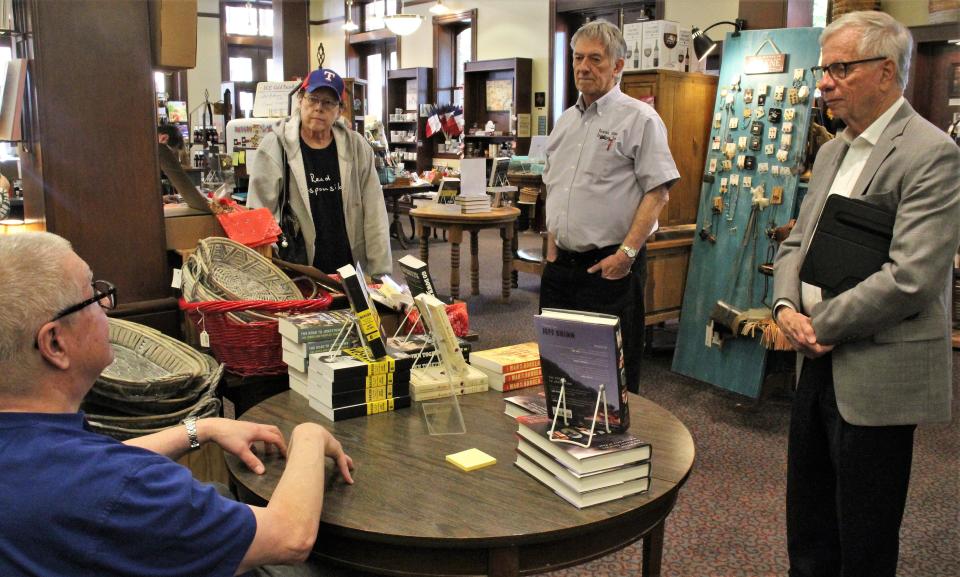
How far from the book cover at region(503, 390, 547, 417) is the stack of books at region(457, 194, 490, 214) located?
4.29 m

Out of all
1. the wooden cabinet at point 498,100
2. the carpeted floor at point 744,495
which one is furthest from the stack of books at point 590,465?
the wooden cabinet at point 498,100

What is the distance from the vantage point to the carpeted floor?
258 centimetres

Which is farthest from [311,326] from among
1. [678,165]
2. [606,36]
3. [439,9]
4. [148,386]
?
[439,9]

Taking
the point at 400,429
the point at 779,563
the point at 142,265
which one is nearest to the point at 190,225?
the point at 142,265

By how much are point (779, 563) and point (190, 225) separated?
7.49 ft

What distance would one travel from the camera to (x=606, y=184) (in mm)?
2939

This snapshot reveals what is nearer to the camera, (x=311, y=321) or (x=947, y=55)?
(x=311, y=321)

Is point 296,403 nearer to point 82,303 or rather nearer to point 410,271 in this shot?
point 410,271

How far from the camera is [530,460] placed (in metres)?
1.53

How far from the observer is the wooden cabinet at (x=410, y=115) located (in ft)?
42.6

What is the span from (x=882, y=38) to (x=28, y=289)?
1.72 meters

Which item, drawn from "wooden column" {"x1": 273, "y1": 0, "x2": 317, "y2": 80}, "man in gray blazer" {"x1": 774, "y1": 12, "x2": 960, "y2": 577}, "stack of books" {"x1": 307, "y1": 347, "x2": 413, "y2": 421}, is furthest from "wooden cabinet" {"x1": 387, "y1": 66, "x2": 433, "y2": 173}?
"man in gray blazer" {"x1": 774, "y1": 12, "x2": 960, "y2": 577}

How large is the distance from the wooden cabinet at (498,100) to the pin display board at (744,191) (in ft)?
23.6

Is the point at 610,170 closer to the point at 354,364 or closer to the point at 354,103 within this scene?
the point at 354,364
